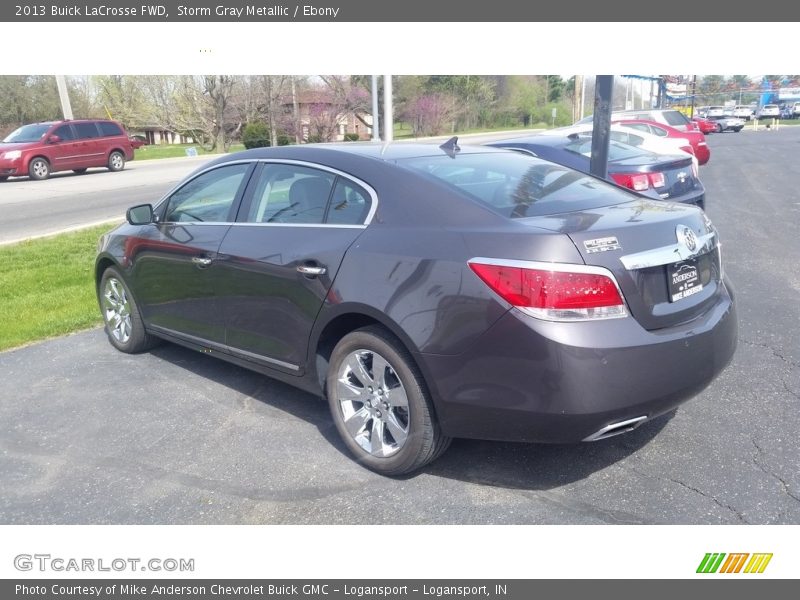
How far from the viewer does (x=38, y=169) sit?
2159cm

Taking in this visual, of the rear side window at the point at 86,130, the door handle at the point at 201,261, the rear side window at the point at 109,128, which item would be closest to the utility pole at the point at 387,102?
the door handle at the point at 201,261

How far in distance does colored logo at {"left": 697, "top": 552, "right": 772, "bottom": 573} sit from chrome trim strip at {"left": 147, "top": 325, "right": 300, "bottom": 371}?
2264 millimetres

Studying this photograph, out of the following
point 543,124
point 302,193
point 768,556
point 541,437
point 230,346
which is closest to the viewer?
point 768,556

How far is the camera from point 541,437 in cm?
303

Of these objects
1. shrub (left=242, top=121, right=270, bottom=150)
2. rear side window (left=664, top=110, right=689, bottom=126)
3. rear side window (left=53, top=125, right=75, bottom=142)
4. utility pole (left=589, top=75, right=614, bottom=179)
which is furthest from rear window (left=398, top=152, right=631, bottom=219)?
shrub (left=242, top=121, right=270, bottom=150)

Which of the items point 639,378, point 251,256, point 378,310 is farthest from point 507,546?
point 251,256

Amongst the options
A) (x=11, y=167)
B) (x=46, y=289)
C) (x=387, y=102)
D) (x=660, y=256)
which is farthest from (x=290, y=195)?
(x=11, y=167)

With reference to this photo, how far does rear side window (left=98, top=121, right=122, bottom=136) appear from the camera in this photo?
23766 millimetres

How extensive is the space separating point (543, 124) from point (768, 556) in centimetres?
6452

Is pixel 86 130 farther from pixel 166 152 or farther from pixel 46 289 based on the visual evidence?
pixel 46 289

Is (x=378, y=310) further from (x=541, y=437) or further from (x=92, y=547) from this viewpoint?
(x=92, y=547)

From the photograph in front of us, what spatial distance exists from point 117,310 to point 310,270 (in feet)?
8.70

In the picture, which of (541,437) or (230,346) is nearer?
(541,437)

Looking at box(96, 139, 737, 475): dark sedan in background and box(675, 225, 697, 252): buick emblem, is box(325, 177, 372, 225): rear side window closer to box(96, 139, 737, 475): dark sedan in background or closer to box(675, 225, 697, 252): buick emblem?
box(96, 139, 737, 475): dark sedan in background
